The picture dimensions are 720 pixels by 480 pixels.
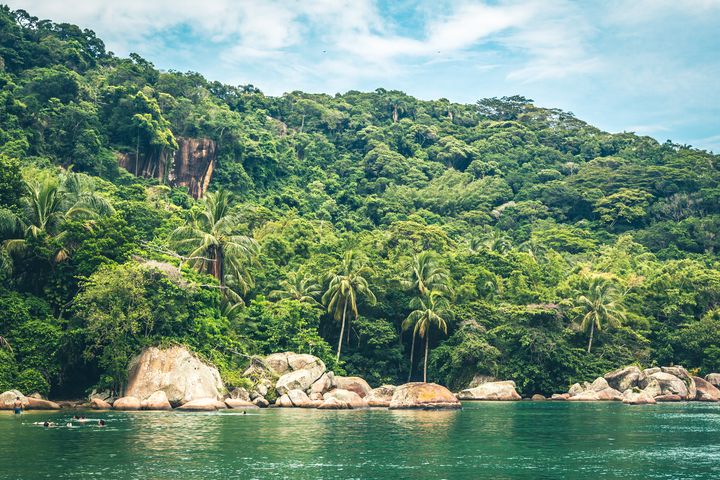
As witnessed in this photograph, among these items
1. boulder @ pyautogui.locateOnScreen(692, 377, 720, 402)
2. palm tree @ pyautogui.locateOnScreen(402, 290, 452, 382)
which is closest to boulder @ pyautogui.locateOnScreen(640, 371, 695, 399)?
boulder @ pyautogui.locateOnScreen(692, 377, 720, 402)

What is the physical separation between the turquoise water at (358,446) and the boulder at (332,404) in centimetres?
592

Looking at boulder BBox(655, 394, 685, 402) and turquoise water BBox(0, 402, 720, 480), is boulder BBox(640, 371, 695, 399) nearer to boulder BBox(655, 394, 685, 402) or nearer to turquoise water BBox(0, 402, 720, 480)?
boulder BBox(655, 394, 685, 402)

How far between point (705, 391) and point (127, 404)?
158ft

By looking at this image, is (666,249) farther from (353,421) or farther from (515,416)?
(353,421)

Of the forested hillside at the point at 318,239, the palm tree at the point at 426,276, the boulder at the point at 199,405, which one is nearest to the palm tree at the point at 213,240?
the forested hillside at the point at 318,239

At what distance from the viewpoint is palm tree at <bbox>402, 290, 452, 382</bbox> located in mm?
66188

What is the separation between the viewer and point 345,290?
6469 cm

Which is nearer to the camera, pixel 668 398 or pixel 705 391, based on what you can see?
pixel 668 398

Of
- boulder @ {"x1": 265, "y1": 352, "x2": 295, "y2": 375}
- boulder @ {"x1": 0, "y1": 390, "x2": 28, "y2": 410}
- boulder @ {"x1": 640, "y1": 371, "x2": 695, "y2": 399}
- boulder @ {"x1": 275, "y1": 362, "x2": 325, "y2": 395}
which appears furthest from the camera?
boulder @ {"x1": 640, "y1": 371, "x2": 695, "y2": 399}

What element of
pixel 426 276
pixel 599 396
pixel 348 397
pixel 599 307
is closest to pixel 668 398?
pixel 599 396

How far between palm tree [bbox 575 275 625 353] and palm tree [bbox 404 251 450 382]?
12741 mm

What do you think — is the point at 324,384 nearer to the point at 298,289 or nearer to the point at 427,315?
the point at 298,289

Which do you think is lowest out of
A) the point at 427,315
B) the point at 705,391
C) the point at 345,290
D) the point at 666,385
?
the point at 705,391

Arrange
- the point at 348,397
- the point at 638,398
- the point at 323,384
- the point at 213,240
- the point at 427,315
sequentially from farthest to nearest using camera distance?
1. the point at 427,315
2. the point at 638,398
3. the point at 213,240
4. the point at 323,384
5. the point at 348,397
